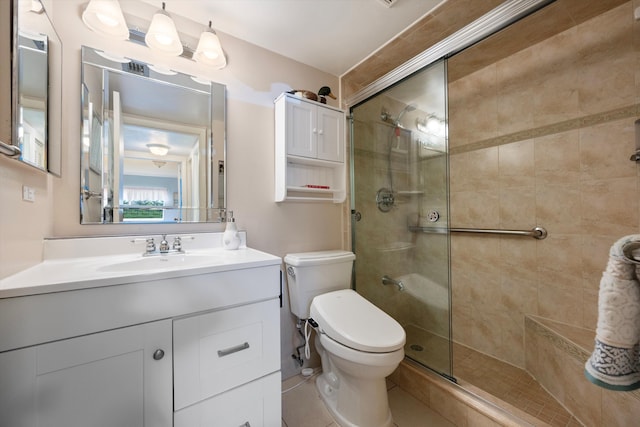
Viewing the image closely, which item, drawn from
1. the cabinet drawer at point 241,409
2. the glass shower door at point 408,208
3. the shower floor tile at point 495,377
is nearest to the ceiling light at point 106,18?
the glass shower door at point 408,208

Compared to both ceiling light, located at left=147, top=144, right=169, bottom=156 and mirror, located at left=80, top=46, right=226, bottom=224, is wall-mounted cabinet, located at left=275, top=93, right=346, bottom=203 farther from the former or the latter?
ceiling light, located at left=147, top=144, right=169, bottom=156

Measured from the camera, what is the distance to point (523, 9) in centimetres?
98

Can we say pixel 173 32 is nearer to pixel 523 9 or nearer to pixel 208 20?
A: pixel 208 20

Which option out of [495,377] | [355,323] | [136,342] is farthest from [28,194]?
[495,377]

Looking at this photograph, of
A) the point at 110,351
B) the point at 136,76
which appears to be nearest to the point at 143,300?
the point at 110,351

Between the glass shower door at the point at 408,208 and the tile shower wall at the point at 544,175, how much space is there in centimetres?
63

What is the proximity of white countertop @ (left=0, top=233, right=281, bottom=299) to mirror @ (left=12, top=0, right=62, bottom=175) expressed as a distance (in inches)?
13.4

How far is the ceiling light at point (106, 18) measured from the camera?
1.06 meters

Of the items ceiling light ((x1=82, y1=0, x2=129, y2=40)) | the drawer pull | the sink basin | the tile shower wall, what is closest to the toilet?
the drawer pull

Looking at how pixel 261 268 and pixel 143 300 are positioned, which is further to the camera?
pixel 261 268

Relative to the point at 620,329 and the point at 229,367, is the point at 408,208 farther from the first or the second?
the point at 229,367

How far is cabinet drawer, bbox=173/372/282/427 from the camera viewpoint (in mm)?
841

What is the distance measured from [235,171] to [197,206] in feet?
0.96

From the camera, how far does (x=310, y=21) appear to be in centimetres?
138
